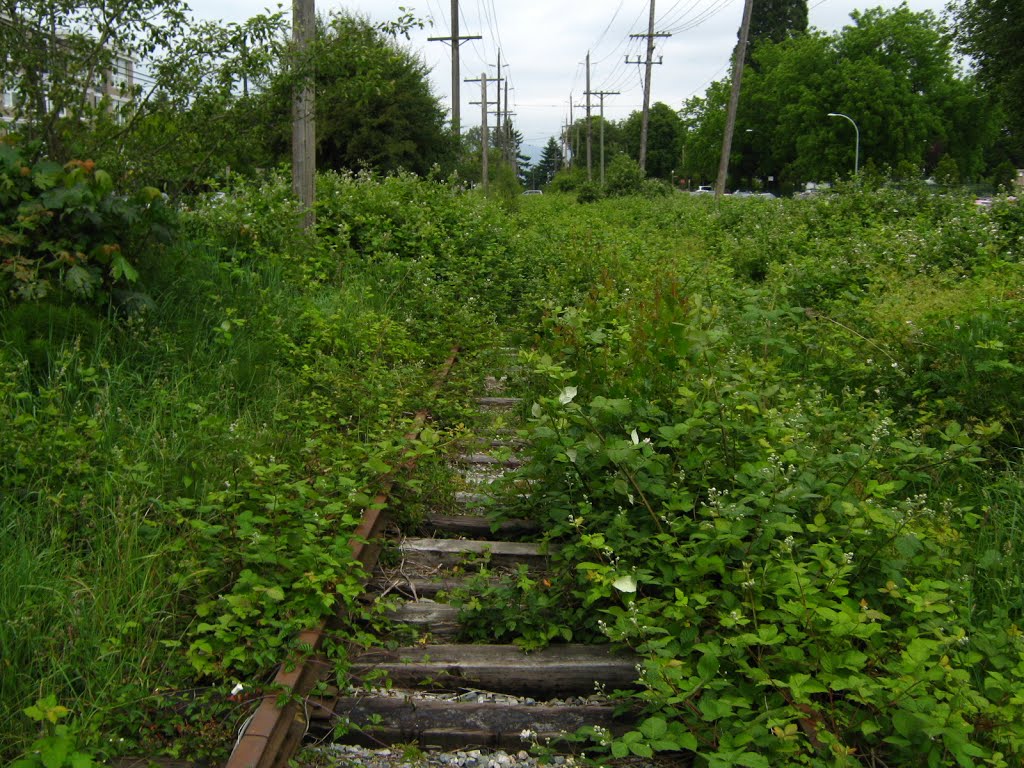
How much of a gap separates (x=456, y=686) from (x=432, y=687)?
0.10 m

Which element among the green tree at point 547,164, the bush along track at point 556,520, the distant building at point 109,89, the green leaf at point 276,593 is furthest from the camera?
the green tree at point 547,164

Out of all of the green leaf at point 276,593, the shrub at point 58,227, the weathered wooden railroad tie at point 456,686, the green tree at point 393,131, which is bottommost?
the weathered wooden railroad tie at point 456,686

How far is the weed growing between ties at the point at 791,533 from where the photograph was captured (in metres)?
2.98

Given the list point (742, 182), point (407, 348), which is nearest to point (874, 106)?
point (742, 182)

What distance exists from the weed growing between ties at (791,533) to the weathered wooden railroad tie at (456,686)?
0.52ft

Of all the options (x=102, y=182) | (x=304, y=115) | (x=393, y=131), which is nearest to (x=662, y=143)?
(x=393, y=131)

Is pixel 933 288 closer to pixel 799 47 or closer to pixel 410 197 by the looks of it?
pixel 410 197

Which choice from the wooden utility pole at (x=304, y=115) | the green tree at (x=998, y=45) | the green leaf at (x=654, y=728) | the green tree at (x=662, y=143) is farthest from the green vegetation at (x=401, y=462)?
the green tree at (x=662, y=143)

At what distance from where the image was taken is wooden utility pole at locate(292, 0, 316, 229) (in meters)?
8.25

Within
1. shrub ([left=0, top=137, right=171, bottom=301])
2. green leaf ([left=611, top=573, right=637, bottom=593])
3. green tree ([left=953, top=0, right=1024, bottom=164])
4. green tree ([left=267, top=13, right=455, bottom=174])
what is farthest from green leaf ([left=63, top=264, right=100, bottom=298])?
green tree ([left=953, top=0, right=1024, bottom=164])

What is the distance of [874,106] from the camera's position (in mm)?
65812

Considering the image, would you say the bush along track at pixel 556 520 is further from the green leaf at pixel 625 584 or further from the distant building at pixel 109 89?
the distant building at pixel 109 89

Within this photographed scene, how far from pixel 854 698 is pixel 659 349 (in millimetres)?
2804

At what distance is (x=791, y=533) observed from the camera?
12.9ft
